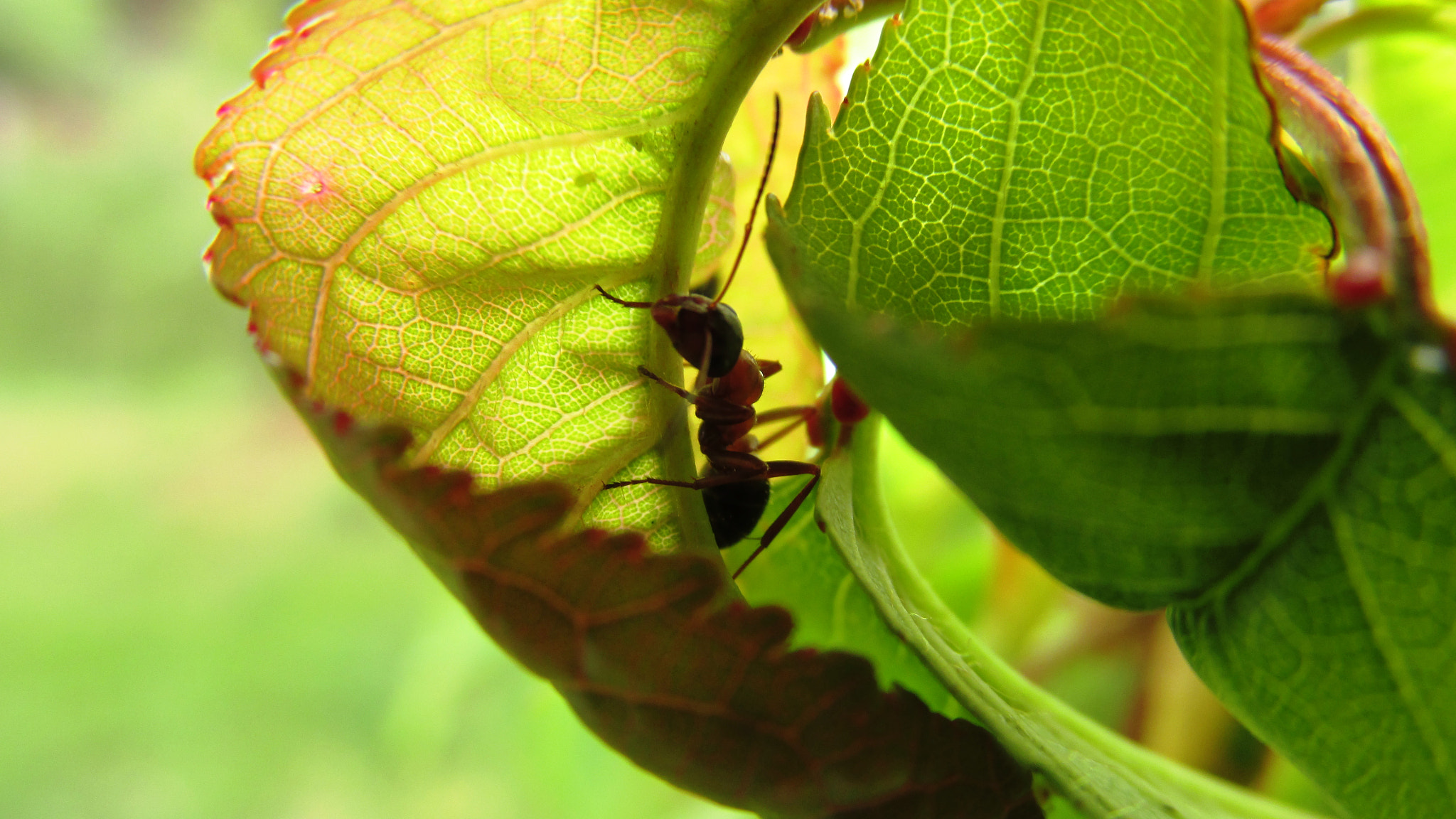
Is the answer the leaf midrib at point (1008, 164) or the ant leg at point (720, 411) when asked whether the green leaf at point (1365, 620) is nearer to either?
the leaf midrib at point (1008, 164)

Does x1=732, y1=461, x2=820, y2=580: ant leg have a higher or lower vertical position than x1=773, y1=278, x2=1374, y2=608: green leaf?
lower

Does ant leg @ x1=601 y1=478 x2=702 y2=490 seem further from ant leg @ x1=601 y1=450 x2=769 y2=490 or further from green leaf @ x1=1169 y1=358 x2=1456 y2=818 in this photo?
green leaf @ x1=1169 y1=358 x2=1456 y2=818

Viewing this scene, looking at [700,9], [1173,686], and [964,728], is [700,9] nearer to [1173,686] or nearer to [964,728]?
[964,728]

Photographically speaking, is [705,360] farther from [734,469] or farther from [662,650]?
[662,650]

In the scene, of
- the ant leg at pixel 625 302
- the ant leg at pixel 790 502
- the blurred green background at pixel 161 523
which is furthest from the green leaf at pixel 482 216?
the blurred green background at pixel 161 523

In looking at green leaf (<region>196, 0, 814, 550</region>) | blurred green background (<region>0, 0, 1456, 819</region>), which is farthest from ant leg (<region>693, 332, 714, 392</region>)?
blurred green background (<region>0, 0, 1456, 819</region>)

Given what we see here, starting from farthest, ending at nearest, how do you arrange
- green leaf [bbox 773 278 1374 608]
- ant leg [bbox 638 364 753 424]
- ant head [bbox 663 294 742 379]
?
ant leg [bbox 638 364 753 424], ant head [bbox 663 294 742 379], green leaf [bbox 773 278 1374 608]
